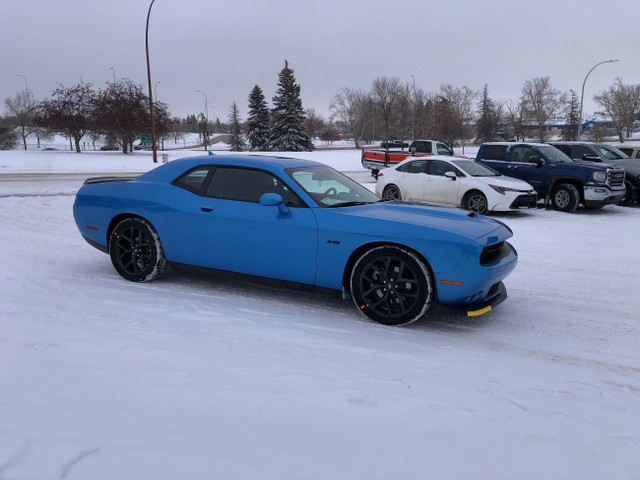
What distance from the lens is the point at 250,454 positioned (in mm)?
2287

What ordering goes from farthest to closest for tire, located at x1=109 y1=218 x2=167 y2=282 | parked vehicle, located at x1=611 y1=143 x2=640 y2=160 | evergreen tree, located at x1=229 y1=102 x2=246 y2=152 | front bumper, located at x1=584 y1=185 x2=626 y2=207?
evergreen tree, located at x1=229 y1=102 x2=246 y2=152, parked vehicle, located at x1=611 y1=143 x2=640 y2=160, front bumper, located at x1=584 y1=185 x2=626 y2=207, tire, located at x1=109 y1=218 x2=167 y2=282

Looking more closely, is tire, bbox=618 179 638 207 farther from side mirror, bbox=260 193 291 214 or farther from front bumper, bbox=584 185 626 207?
side mirror, bbox=260 193 291 214

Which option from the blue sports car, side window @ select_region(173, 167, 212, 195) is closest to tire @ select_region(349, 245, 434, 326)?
the blue sports car

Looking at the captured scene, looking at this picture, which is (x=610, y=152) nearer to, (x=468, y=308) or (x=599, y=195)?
(x=599, y=195)

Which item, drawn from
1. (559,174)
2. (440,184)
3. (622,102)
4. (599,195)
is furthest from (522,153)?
(622,102)

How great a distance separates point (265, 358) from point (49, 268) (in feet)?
12.1

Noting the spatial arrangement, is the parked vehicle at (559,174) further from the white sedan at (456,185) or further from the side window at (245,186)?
the side window at (245,186)

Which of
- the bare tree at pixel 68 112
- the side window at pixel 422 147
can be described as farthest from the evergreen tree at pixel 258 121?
the side window at pixel 422 147

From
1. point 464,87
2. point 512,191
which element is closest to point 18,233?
point 512,191

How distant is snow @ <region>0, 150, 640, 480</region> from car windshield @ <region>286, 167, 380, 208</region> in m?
1.01

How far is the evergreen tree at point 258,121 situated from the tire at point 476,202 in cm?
5259

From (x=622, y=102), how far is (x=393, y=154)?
3425 inches

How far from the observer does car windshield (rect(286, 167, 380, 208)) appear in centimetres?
457

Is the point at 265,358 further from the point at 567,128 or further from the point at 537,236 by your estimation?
the point at 567,128
